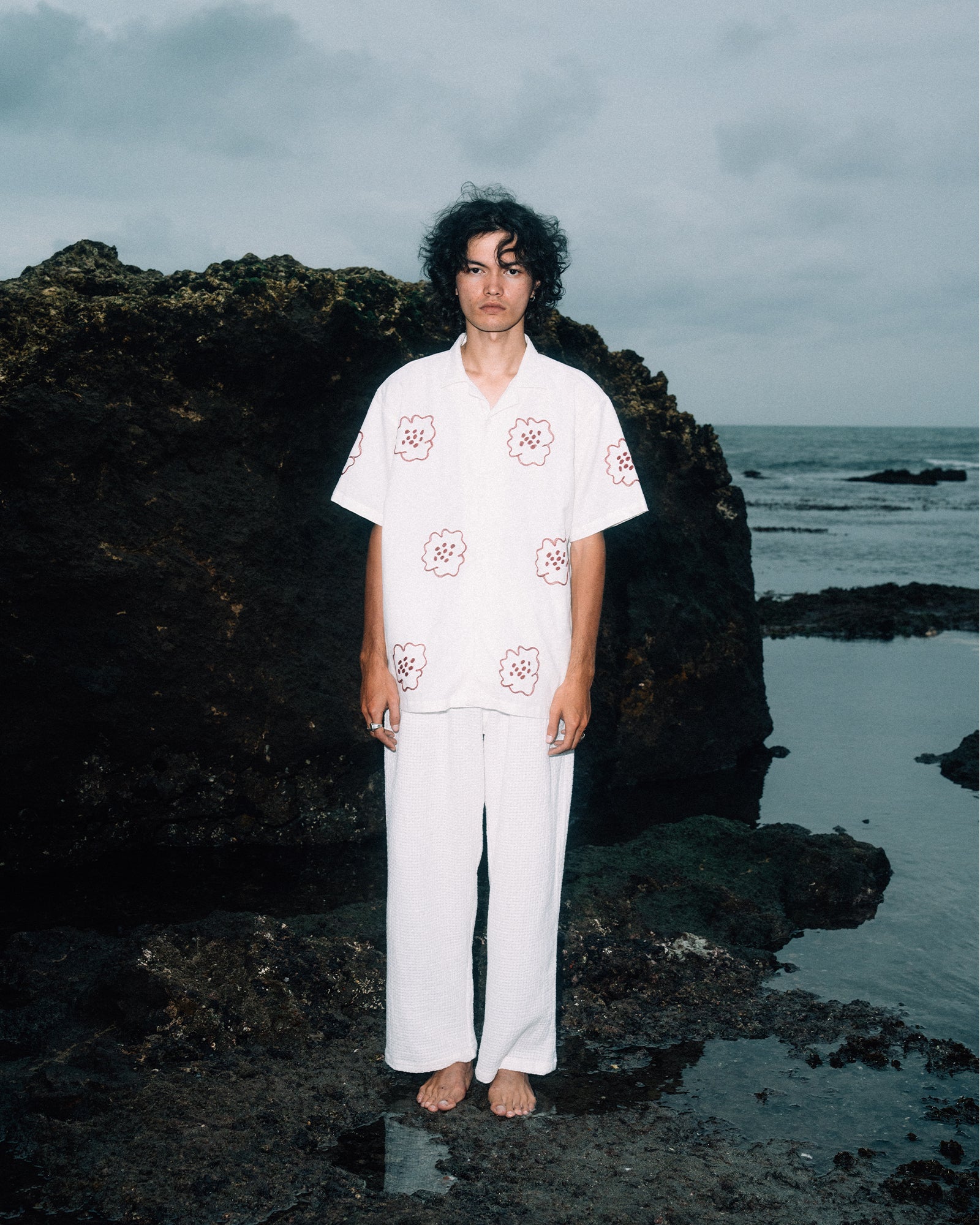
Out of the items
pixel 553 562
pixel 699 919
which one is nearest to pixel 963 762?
pixel 699 919

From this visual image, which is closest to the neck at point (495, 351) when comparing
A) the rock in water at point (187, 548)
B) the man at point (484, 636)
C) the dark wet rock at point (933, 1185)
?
the man at point (484, 636)

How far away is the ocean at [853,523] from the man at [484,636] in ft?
31.2

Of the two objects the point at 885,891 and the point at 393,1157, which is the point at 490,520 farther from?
the point at 885,891

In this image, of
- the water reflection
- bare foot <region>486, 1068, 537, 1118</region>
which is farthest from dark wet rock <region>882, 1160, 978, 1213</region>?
the water reflection

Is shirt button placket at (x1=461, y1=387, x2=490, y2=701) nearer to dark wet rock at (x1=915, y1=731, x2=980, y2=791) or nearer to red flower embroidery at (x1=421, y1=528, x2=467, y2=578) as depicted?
red flower embroidery at (x1=421, y1=528, x2=467, y2=578)

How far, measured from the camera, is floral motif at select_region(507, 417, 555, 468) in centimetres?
266

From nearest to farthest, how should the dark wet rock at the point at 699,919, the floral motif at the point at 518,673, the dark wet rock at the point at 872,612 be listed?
the floral motif at the point at 518,673
the dark wet rock at the point at 699,919
the dark wet rock at the point at 872,612

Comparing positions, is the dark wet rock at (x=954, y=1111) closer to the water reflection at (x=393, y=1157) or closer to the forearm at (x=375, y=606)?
the water reflection at (x=393, y=1157)

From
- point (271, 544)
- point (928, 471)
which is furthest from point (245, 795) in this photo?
point (928, 471)

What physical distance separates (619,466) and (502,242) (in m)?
0.62

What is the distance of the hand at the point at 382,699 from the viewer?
2.73m

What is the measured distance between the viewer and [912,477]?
3734cm

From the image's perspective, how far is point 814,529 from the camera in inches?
779

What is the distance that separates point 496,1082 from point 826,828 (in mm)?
2418
